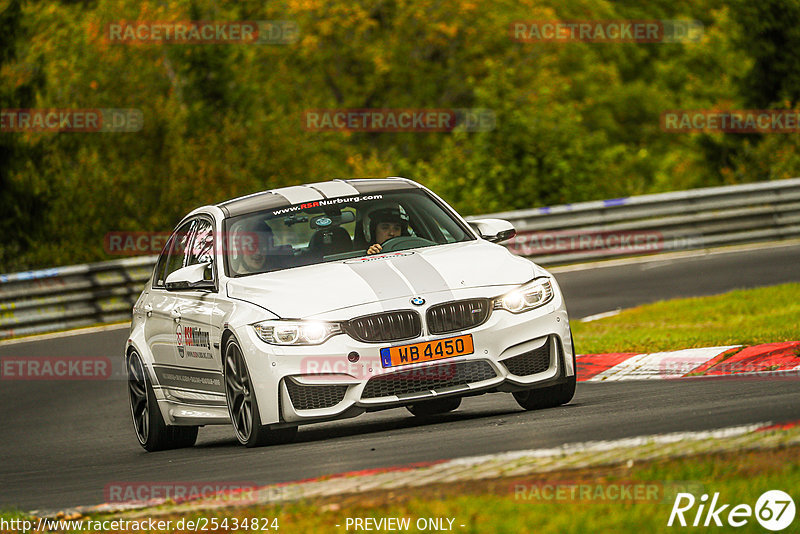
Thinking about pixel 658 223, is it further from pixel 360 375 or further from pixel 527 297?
pixel 360 375

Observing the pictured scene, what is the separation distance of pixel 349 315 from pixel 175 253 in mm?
3005

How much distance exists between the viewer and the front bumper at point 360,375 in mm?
8742

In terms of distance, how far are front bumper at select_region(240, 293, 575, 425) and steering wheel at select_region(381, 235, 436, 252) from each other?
1.26m

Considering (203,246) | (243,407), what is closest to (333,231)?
(203,246)

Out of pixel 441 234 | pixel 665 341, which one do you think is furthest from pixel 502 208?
pixel 441 234

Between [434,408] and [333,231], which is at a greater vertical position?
[333,231]

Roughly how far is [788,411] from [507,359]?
2136 mm

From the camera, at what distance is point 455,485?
609cm

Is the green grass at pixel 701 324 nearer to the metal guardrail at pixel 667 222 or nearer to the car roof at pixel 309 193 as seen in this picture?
the car roof at pixel 309 193

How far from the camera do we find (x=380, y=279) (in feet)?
29.6

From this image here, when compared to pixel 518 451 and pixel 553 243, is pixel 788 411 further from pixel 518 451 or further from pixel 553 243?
pixel 553 243

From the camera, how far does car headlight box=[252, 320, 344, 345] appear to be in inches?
345

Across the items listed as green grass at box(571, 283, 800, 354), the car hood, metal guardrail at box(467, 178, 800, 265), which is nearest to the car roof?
the car hood

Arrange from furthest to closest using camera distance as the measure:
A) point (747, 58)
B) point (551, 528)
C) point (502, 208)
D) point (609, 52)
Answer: point (609, 52)
point (747, 58)
point (502, 208)
point (551, 528)
